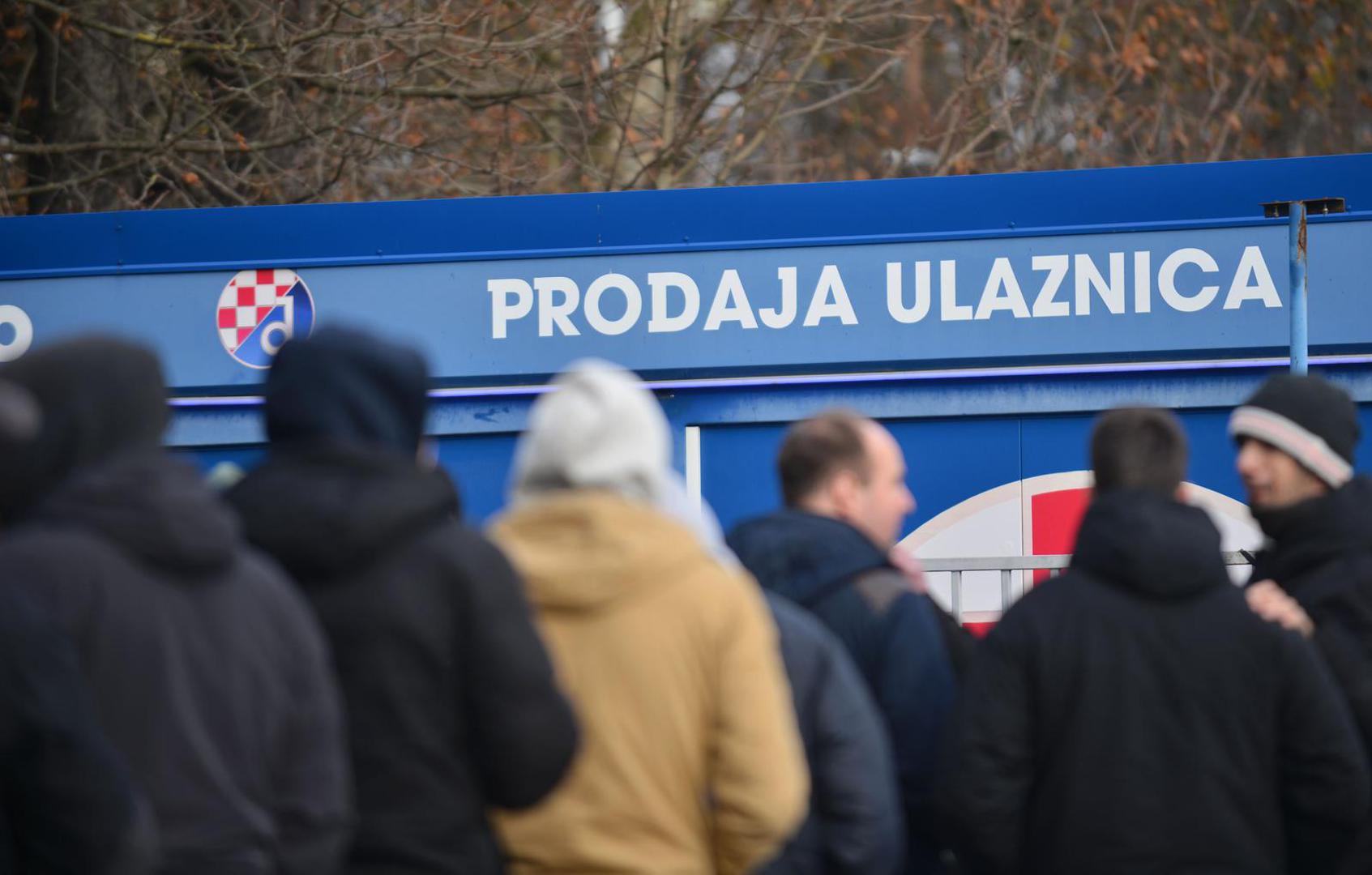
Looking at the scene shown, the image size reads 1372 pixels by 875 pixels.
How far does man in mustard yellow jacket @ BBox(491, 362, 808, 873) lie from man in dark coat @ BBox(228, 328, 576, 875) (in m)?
0.11

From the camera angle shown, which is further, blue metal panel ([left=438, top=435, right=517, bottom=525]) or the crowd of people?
blue metal panel ([left=438, top=435, right=517, bottom=525])

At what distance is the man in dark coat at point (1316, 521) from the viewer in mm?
3102

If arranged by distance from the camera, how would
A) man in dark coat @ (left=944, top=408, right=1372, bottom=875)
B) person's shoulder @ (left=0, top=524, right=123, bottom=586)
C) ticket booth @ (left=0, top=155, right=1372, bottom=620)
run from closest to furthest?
person's shoulder @ (left=0, top=524, right=123, bottom=586), man in dark coat @ (left=944, top=408, right=1372, bottom=875), ticket booth @ (left=0, top=155, right=1372, bottom=620)

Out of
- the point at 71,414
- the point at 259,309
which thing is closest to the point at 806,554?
the point at 71,414

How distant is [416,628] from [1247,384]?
3608 millimetres

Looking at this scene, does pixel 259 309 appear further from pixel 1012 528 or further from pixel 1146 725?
pixel 1146 725

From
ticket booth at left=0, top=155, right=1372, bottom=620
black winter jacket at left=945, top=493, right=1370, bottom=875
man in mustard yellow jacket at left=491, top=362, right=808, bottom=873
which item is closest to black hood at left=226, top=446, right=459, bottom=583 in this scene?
man in mustard yellow jacket at left=491, top=362, right=808, bottom=873

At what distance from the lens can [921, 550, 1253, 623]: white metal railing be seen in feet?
16.6

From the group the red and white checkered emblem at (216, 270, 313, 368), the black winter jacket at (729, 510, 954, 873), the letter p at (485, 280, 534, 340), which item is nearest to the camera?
the black winter jacket at (729, 510, 954, 873)

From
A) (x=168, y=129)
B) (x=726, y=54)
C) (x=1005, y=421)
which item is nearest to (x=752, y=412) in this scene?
(x=1005, y=421)

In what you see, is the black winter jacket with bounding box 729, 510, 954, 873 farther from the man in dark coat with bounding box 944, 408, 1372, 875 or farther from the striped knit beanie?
the striped knit beanie

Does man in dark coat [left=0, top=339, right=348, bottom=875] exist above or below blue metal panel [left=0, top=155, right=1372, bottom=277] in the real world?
below

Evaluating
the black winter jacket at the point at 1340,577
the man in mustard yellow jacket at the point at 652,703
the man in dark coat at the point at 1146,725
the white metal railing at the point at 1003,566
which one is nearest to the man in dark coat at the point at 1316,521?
the black winter jacket at the point at 1340,577

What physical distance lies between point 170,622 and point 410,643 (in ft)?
1.09
